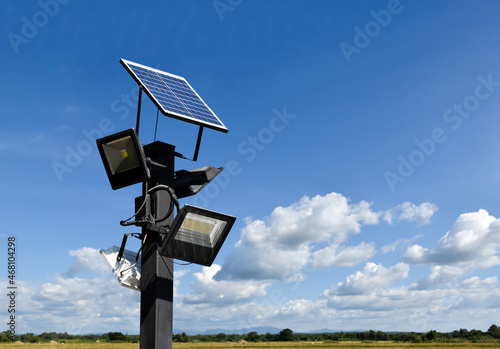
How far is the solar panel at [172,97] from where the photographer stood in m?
7.68

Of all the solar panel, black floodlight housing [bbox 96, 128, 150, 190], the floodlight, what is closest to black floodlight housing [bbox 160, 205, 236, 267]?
black floodlight housing [bbox 96, 128, 150, 190]

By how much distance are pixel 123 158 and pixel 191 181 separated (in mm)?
1330

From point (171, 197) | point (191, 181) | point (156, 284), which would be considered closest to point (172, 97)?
point (191, 181)

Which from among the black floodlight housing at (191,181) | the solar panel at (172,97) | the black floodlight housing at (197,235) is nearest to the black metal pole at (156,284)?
the black floodlight housing at (191,181)

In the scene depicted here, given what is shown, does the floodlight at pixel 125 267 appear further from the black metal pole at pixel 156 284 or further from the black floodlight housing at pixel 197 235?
the black floodlight housing at pixel 197 235

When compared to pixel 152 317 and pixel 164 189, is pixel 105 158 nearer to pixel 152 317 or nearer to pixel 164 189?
pixel 164 189

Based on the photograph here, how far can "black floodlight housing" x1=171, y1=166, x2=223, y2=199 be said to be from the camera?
7.56 m

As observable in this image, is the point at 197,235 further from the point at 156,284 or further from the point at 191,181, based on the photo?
the point at 191,181

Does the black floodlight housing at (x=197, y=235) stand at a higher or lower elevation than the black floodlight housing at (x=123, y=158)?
lower

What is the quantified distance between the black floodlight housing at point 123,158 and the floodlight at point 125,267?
117 centimetres

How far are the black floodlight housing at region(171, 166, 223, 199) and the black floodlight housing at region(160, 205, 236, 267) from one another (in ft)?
3.70

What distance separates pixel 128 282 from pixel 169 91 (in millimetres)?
3323

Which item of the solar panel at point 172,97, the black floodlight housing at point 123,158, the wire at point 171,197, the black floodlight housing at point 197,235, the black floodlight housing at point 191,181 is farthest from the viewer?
the solar panel at point 172,97

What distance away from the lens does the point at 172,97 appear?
8320 millimetres
